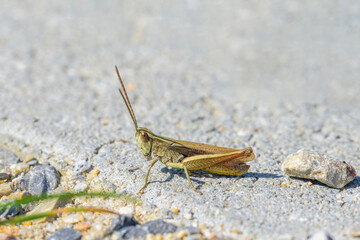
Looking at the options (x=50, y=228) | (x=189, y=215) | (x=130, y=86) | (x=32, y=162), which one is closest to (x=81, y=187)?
(x=50, y=228)

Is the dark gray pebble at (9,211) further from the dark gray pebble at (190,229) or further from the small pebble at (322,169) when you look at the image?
the small pebble at (322,169)

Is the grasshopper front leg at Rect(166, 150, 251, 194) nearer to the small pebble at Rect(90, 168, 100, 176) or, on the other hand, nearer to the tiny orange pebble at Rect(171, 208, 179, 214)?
the tiny orange pebble at Rect(171, 208, 179, 214)

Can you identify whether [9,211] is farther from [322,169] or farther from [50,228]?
[322,169]

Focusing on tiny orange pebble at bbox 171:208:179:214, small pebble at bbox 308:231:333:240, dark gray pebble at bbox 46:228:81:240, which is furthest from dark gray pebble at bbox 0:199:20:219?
small pebble at bbox 308:231:333:240

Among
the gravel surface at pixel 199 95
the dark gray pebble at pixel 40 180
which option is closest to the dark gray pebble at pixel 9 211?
the dark gray pebble at pixel 40 180

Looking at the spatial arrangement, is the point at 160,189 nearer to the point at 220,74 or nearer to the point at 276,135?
the point at 276,135

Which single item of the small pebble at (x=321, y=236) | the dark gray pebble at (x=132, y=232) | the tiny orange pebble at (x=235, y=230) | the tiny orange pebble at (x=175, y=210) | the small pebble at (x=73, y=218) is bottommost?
the small pebble at (x=321, y=236)
